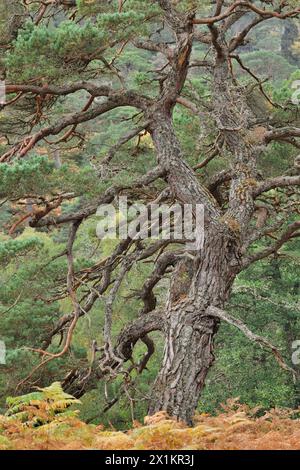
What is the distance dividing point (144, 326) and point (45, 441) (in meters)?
3.68

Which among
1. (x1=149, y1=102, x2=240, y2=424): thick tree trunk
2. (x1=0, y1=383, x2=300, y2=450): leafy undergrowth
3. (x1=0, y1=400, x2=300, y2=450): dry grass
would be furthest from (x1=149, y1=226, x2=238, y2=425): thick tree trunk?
(x1=0, y1=400, x2=300, y2=450): dry grass

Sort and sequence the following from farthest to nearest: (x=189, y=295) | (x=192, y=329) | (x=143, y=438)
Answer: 1. (x=189, y=295)
2. (x=192, y=329)
3. (x=143, y=438)

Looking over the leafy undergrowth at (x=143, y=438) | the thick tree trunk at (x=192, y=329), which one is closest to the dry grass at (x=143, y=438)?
the leafy undergrowth at (x=143, y=438)

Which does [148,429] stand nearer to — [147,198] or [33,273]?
[33,273]

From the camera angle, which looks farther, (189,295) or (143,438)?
(189,295)

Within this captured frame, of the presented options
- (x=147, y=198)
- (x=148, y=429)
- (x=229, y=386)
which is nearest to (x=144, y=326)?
(x=147, y=198)

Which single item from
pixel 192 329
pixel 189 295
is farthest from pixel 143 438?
pixel 189 295

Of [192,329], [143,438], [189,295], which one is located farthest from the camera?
[189,295]

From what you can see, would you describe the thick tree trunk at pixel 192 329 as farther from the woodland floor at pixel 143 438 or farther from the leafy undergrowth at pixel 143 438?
the woodland floor at pixel 143 438

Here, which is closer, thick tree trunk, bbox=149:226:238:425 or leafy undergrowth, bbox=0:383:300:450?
leafy undergrowth, bbox=0:383:300:450

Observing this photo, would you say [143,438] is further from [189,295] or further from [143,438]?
[189,295]

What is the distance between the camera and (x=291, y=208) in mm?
10023

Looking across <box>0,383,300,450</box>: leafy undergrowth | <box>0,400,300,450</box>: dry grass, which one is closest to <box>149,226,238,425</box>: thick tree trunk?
<box>0,383,300,450</box>: leafy undergrowth

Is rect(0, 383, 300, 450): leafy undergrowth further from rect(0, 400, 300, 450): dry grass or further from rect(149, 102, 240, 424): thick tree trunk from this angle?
rect(149, 102, 240, 424): thick tree trunk
